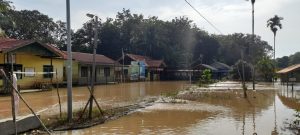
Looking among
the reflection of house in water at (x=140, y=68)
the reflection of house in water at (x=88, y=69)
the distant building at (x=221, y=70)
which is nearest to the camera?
the reflection of house in water at (x=88, y=69)

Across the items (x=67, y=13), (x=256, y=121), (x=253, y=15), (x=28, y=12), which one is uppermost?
(x=28, y=12)

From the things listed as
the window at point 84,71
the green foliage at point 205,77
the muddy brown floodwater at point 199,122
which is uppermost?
the window at point 84,71

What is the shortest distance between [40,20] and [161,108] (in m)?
53.0

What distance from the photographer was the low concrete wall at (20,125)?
11.4 meters

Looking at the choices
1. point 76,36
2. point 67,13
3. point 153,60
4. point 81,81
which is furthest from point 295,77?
point 67,13

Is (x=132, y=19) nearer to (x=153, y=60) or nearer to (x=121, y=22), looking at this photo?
(x=121, y=22)

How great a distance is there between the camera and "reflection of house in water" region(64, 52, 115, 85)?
4697cm

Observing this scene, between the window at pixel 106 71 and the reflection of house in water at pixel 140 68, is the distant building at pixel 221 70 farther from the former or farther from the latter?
the window at pixel 106 71

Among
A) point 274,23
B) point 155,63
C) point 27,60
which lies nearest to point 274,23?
point 274,23

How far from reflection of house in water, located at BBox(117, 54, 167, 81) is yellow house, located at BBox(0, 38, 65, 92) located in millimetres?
22315

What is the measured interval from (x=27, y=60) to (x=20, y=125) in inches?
990

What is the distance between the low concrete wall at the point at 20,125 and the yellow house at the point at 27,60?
15017mm

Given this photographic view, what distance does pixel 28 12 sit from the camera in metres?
66.5

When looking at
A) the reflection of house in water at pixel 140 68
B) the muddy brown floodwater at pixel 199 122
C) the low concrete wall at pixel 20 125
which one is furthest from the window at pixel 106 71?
the low concrete wall at pixel 20 125
